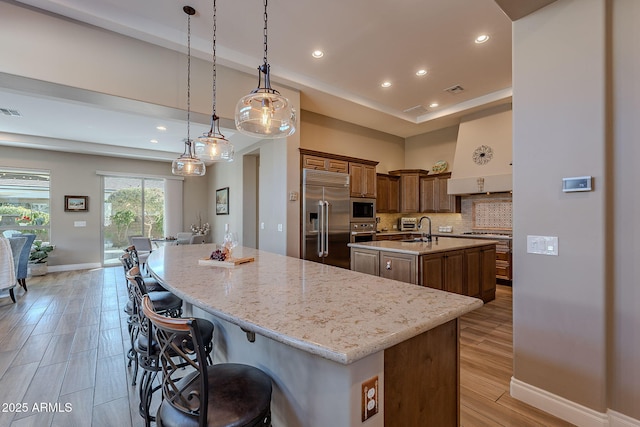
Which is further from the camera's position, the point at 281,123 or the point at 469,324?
the point at 469,324

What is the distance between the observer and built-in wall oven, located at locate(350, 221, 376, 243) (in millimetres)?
5371

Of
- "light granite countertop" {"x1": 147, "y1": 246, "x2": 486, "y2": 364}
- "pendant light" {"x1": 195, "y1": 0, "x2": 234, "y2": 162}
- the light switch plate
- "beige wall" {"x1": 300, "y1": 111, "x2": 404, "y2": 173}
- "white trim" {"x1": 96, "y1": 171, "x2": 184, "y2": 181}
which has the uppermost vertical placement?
"beige wall" {"x1": 300, "y1": 111, "x2": 404, "y2": 173}

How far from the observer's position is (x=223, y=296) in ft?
→ 4.47

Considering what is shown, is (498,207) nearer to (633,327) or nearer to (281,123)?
(633,327)

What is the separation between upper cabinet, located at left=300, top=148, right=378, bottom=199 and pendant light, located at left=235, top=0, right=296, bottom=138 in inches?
81.8

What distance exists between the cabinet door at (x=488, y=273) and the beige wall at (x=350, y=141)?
128 inches

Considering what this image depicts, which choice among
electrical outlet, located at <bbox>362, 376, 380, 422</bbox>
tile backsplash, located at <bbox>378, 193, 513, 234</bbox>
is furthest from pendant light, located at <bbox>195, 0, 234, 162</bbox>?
tile backsplash, located at <bbox>378, 193, 513, 234</bbox>

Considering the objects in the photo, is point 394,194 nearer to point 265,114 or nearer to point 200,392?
point 265,114

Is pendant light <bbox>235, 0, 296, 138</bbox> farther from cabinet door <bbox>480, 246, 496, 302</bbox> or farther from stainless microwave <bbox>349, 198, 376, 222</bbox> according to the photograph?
cabinet door <bbox>480, 246, 496, 302</bbox>

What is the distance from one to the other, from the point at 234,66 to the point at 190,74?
1.88 feet

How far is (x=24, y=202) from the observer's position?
6.66 meters

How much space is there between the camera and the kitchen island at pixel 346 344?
3.07ft

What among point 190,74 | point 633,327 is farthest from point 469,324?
point 190,74

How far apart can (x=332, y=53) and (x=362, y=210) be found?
9.48 ft
